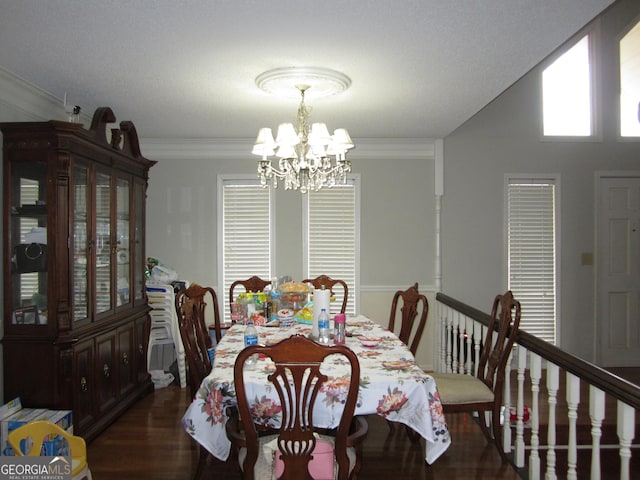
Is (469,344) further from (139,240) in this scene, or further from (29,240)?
(29,240)

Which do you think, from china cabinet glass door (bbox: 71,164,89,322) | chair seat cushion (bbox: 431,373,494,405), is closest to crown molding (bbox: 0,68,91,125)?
china cabinet glass door (bbox: 71,164,89,322)

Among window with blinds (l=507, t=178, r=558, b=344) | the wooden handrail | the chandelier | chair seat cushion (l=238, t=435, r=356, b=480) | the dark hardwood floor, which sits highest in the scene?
the chandelier

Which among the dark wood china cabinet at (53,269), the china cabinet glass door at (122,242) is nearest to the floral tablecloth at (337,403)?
the dark wood china cabinet at (53,269)

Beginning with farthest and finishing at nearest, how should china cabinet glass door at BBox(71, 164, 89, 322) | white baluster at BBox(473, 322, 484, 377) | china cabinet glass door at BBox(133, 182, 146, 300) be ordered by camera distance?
1. china cabinet glass door at BBox(133, 182, 146, 300)
2. white baluster at BBox(473, 322, 484, 377)
3. china cabinet glass door at BBox(71, 164, 89, 322)

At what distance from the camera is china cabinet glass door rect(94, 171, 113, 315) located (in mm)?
3414

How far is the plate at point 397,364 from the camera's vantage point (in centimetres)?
241

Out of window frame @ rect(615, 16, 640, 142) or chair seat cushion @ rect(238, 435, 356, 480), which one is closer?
chair seat cushion @ rect(238, 435, 356, 480)

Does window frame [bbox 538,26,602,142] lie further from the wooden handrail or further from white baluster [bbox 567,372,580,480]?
white baluster [bbox 567,372,580,480]

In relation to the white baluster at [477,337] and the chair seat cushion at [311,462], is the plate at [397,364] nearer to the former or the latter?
the chair seat cushion at [311,462]

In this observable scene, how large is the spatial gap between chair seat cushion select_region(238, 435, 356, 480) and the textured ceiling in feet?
5.99

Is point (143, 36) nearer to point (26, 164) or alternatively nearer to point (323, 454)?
point (26, 164)

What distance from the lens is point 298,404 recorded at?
1.88m

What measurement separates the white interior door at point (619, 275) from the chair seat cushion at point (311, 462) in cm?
425

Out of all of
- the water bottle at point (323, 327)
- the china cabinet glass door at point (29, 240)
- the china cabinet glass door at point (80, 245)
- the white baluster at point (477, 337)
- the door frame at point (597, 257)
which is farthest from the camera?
the door frame at point (597, 257)
